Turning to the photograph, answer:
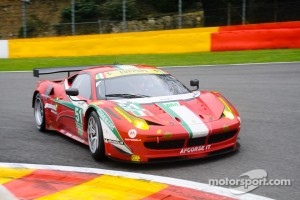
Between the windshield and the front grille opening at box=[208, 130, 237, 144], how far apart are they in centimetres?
108

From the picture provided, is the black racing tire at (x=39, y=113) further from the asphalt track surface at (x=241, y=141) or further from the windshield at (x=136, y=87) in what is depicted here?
the windshield at (x=136, y=87)

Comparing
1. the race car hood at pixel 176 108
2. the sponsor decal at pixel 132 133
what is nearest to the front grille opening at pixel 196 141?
the race car hood at pixel 176 108

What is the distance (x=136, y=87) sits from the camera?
676cm

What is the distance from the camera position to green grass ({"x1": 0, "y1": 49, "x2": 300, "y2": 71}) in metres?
17.0

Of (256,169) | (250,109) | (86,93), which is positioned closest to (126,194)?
(256,169)

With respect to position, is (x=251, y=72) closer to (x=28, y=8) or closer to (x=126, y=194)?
(x=126, y=194)

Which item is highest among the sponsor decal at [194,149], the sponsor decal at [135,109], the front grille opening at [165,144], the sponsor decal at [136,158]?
the sponsor decal at [135,109]

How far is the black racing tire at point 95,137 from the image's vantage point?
238 inches

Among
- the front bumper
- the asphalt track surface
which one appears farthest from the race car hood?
the asphalt track surface

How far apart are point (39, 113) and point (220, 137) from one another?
372 cm

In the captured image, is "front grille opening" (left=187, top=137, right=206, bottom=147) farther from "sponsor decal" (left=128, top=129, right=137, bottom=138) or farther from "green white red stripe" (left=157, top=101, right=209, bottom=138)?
"sponsor decal" (left=128, top=129, right=137, bottom=138)

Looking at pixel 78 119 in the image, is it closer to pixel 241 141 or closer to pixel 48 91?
pixel 48 91

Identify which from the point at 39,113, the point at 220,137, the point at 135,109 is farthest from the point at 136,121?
the point at 39,113

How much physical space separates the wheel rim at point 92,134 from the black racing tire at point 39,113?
2001mm
